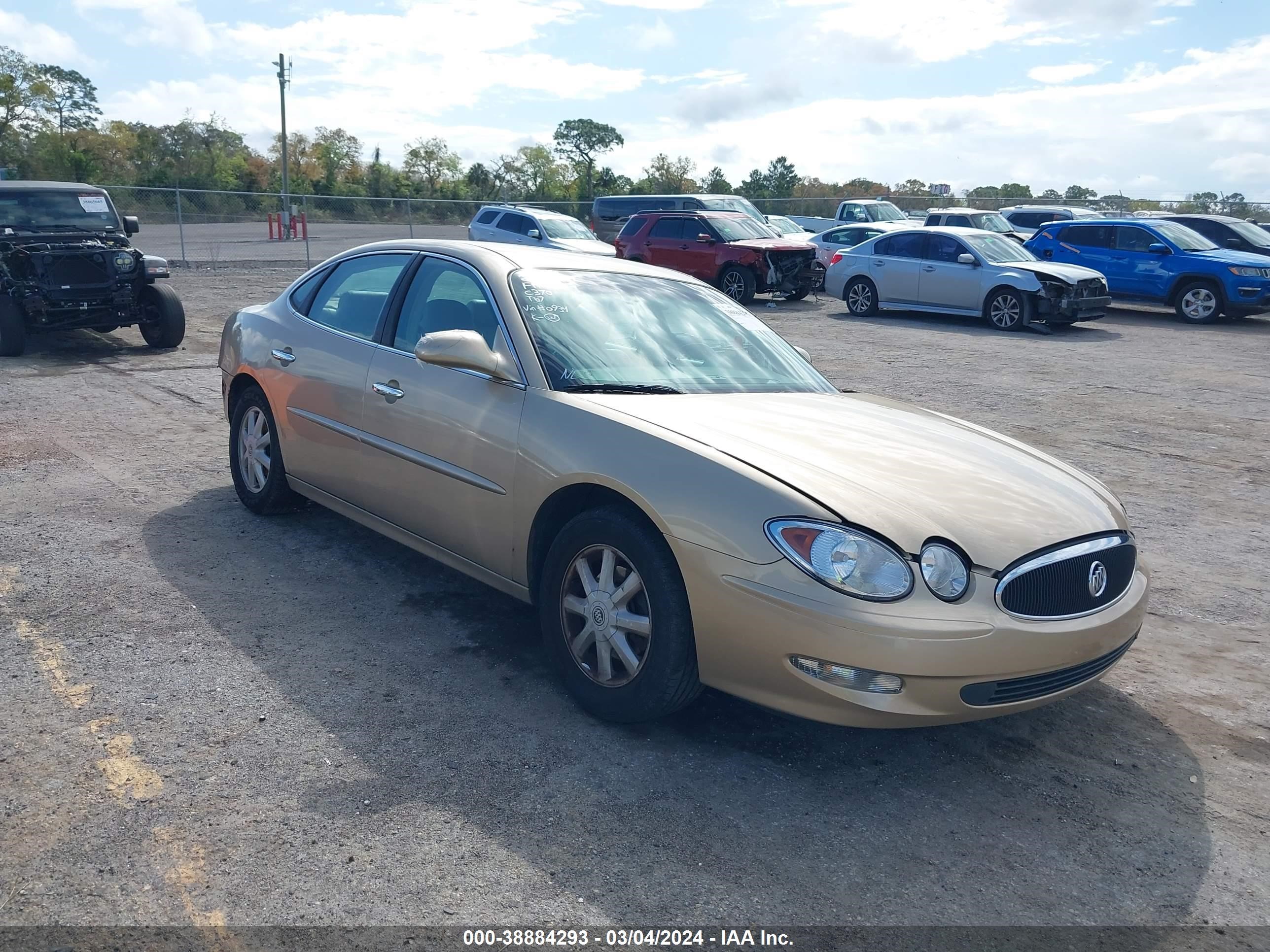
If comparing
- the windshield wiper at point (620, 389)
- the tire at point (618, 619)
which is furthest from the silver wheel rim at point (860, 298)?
the tire at point (618, 619)

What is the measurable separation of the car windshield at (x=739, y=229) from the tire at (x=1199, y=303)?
7520mm

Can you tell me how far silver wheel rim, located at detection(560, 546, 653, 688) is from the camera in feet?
12.1

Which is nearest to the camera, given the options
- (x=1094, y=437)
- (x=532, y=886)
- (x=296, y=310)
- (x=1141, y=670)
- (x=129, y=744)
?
(x=532, y=886)

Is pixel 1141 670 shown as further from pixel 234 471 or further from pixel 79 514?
pixel 79 514

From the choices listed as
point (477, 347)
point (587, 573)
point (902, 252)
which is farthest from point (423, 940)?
point (902, 252)

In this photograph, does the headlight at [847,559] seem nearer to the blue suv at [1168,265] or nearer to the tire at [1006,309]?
the tire at [1006,309]

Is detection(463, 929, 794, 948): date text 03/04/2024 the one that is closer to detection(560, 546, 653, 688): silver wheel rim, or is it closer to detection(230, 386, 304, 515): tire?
detection(560, 546, 653, 688): silver wheel rim

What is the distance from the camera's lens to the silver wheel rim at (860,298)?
1964 cm

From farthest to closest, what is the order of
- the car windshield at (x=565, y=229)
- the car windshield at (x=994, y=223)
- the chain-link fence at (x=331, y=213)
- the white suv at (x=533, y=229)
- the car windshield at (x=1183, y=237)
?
the chain-link fence at (x=331, y=213) < the car windshield at (x=994, y=223) < the car windshield at (x=565, y=229) < the white suv at (x=533, y=229) < the car windshield at (x=1183, y=237)

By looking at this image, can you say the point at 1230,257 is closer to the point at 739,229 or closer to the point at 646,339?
the point at 739,229

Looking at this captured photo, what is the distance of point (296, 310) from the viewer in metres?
5.79

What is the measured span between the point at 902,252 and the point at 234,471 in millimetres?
15144

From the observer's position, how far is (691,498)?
3520mm

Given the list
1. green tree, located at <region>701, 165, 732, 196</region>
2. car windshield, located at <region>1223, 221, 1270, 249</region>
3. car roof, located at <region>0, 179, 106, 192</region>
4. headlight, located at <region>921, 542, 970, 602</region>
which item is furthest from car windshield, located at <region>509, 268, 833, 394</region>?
green tree, located at <region>701, 165, 732, 196</region>
